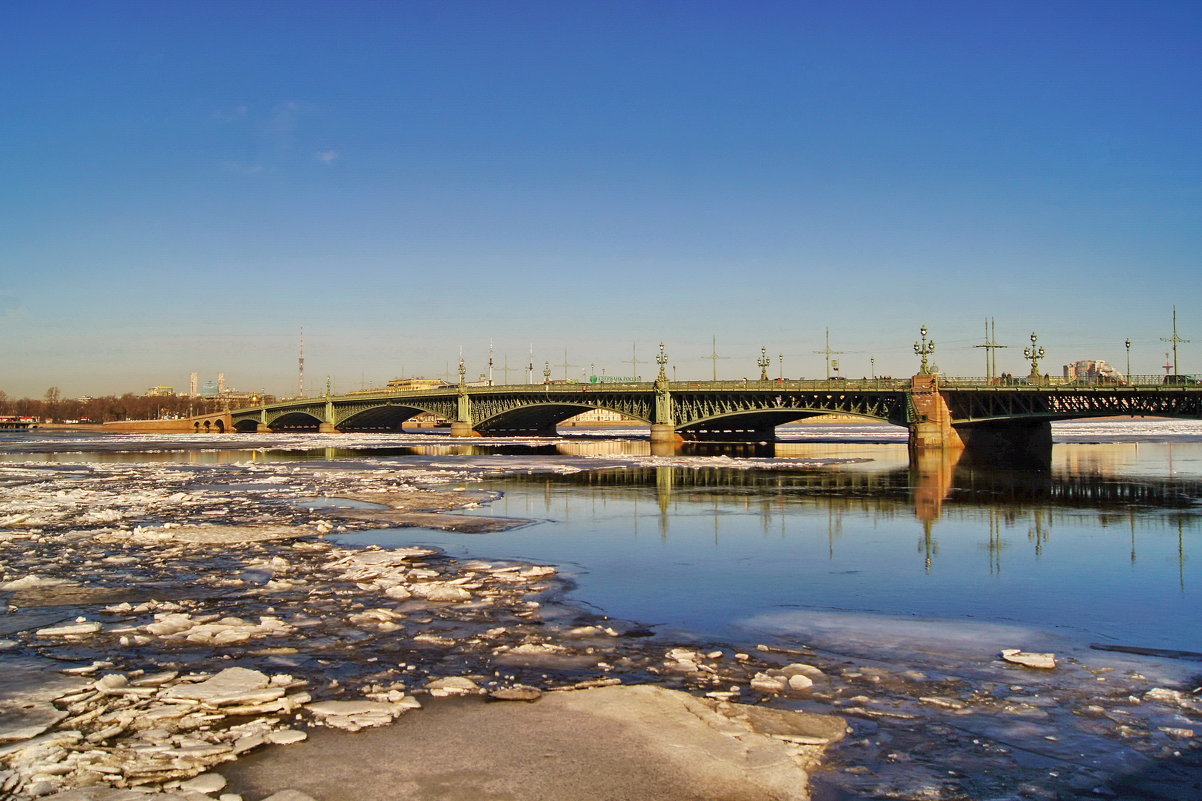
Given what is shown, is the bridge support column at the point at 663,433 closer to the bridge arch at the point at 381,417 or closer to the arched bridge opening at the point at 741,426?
the arched bridge opening at the point at 741,426

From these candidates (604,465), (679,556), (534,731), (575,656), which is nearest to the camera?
(534,731)

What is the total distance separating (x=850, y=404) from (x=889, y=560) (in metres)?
59.2

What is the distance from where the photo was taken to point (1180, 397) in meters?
63.4

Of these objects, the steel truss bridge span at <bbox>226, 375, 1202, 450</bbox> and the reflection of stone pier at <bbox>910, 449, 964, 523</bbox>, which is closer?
the reflection of stone pier at <bbox>910, 449, 964, 523</bbox>

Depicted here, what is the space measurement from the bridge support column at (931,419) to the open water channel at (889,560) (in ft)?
79.2

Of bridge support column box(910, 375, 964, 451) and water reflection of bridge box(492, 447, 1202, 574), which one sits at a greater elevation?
bridge support column box(910, 375, 964, 451)

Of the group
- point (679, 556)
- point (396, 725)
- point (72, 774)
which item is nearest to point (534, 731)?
point (396, 725)

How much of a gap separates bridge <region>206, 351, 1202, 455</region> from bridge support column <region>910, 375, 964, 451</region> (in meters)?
0.08

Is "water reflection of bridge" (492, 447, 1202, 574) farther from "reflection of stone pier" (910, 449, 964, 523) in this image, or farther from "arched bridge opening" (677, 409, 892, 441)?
"arched bridge opening" (677, 409, 892, 441)

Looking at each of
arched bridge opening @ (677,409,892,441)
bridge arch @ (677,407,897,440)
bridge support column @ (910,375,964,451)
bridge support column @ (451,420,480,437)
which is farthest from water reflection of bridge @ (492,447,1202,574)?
bridge support column @ (451,420,480,437)

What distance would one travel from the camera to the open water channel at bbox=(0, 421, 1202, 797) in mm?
13602

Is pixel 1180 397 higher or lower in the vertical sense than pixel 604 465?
higher

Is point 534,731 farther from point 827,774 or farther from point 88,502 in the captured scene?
point 88,502

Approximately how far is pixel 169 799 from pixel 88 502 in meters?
30.7
